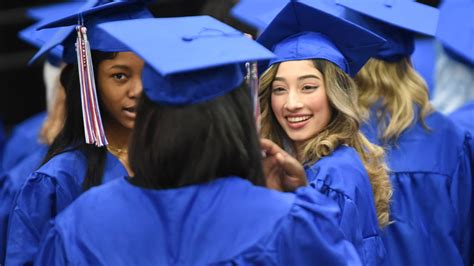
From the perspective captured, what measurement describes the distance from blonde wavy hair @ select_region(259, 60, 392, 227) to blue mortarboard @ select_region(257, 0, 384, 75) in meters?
0.05

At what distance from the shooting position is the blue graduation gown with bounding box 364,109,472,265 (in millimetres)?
4336

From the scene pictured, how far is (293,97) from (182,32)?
3.26 ft

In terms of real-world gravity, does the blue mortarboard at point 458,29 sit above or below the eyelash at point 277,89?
below

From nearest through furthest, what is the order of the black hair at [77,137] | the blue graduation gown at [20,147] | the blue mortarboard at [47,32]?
the black hair at [77,137], the blue mortarboard at [47,32], the blue graduation gown at [20,147]

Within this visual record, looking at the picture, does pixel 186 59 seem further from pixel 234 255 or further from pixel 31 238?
pixel 31 238

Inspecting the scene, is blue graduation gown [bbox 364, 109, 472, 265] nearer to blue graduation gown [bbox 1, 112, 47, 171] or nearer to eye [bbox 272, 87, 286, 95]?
eye [bbox 272, 87, 286, 95]

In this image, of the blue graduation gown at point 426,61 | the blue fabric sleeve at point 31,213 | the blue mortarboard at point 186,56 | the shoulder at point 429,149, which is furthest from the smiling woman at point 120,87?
the blue graduation gown at point 426,61

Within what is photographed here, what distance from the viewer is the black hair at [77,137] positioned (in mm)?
3580

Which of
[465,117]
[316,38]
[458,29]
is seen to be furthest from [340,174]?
[458,29]

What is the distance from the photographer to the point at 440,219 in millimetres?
4375

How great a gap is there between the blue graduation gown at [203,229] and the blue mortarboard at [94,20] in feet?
3.15

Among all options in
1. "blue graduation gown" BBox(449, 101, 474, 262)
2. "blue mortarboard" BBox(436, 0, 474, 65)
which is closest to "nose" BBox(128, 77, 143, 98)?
"blue graduation gown" BBox(449, 101, 474, 262)

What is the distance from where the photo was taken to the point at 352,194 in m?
3.59

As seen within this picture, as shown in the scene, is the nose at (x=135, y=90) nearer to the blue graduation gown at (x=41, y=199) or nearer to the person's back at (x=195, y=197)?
the blue graduation gown at (x=41, y=199)
